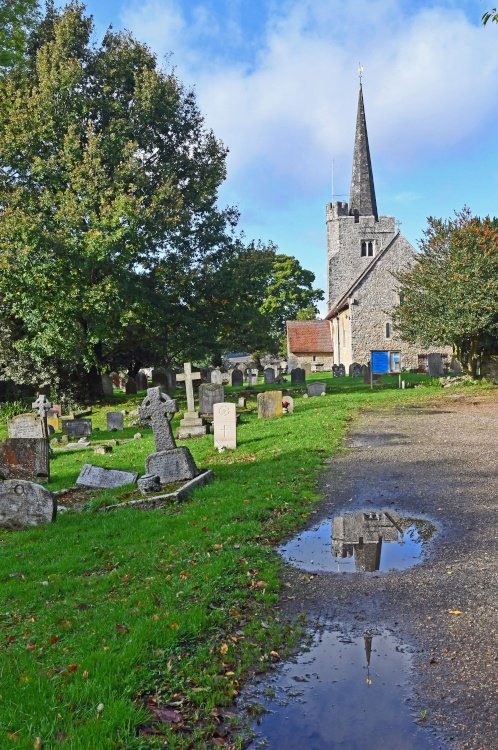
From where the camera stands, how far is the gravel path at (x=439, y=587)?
3.73 m

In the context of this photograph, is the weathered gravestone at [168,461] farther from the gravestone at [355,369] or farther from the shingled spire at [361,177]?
the shingled spire at [361,177]

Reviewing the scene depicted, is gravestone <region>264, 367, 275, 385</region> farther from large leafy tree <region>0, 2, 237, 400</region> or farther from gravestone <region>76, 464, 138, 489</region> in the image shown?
gravestone <region>76, 464, 138, 489</region>

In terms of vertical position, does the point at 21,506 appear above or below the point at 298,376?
below

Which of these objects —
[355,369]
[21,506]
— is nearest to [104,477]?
[21,506]

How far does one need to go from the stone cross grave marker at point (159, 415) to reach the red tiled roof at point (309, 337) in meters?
45.9

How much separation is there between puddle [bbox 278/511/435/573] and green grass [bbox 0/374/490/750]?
342 millimetres

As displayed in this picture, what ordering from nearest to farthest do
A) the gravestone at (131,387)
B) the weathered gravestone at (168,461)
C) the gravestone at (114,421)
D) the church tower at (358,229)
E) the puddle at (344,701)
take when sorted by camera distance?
1. the puddle at (344,701)
2. the weathered gravestone at (168,461)
3. the gravestone at (114,421)
4. the gravestone at (131,387)
5. the church tower at (358,229)

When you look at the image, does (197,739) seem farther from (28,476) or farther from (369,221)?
(369,221)

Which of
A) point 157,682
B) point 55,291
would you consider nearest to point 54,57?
point 55,291

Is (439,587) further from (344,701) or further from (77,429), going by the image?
(77,429)

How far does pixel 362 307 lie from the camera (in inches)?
1736

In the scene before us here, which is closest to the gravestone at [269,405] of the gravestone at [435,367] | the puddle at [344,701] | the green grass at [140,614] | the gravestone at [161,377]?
the green grass at [140,614]

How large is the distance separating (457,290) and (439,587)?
22.6 m

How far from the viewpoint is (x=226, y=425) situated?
547 inches
